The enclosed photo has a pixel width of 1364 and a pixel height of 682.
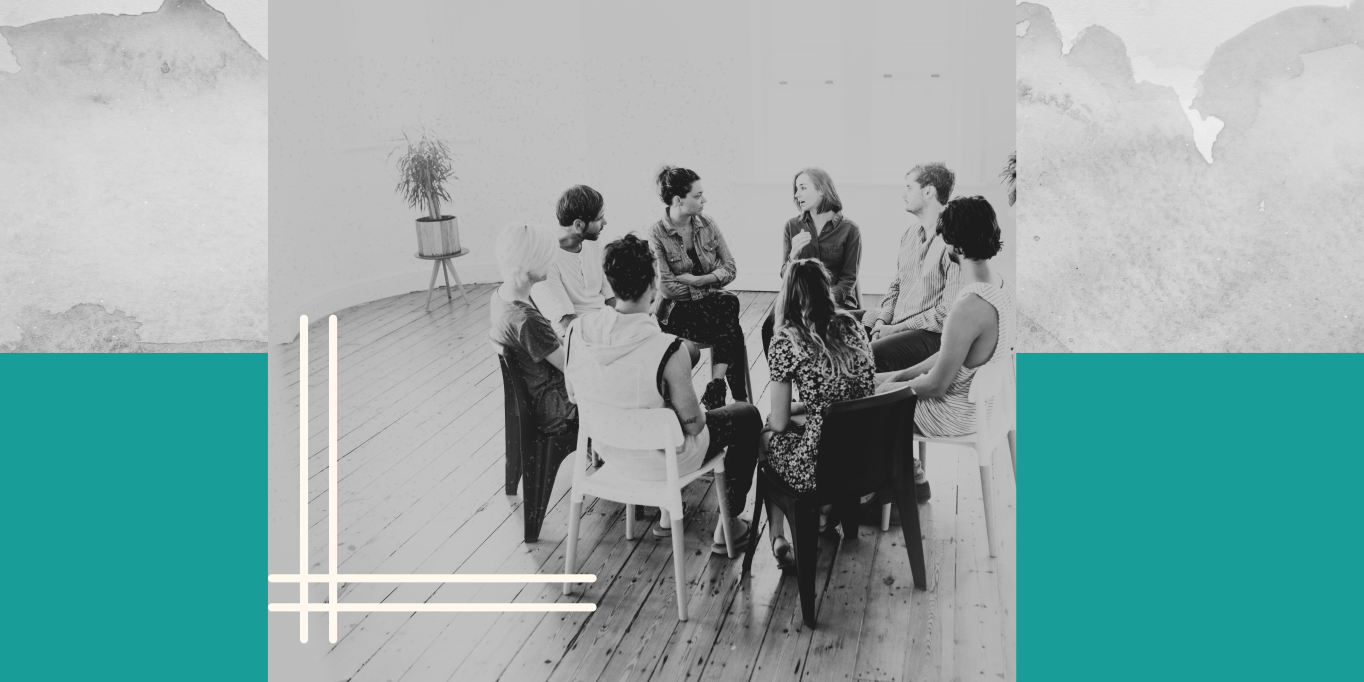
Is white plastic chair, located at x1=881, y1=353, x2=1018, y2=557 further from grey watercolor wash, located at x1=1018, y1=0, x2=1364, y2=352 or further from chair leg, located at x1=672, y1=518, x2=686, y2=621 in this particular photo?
grey watercolor wash, located at x1=1018, y1=0, x2=1364, y2=352

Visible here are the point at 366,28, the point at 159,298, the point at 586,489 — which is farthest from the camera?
the point at 159,298

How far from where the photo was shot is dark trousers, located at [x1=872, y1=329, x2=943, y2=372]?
11.7 feet

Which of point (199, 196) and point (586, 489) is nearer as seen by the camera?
point (586, 489)

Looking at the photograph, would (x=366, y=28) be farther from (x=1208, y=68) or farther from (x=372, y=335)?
(x=1208, y=68)

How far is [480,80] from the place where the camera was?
3215mm

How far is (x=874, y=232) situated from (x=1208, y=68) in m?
4.39

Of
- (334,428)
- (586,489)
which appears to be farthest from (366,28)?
(586,489)

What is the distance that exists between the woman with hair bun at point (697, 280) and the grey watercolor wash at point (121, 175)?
4.04m

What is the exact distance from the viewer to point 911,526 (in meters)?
3.45

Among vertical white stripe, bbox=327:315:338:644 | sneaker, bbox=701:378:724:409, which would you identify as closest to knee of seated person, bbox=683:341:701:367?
sneaker, bbox=701:378:724:409

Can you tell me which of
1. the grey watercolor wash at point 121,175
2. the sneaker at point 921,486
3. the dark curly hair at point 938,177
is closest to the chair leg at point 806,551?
the sneaker at point 921,486

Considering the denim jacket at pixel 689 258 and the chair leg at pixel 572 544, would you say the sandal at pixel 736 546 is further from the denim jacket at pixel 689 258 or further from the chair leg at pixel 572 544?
the denim jacket at pixel 689 258

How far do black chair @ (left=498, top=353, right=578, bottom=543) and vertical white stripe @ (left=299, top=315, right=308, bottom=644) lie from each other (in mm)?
632

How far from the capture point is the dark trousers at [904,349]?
356cm
